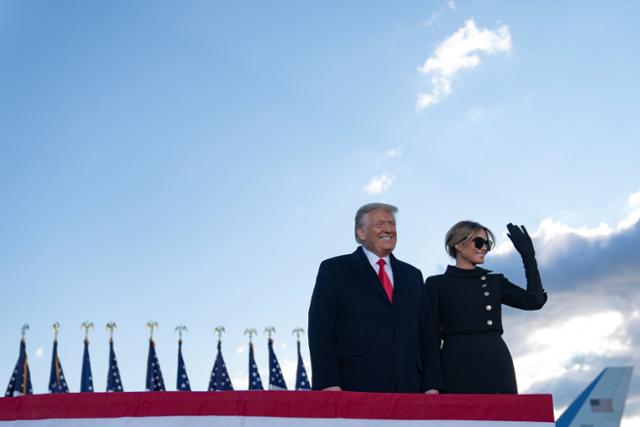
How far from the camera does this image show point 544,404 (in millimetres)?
4051

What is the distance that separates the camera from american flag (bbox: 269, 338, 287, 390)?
33.2 metres

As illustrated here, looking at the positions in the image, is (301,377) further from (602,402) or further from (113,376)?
(602,402)

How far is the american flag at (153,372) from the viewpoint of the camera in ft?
107

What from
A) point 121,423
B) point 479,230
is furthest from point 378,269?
point 121,423

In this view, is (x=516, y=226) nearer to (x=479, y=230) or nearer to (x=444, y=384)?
(x=479, y=230)

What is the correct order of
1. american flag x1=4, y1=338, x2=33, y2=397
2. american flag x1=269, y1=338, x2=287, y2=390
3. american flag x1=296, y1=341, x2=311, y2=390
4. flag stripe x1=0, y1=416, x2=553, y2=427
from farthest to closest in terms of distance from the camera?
american flag x1=296, y1=341, x2=311, y2=390 → american flag x1=269, y1=338, x2=287, y2=390 → american flag x1=4, y1=338, x2=33, y2=397 → flag stripe x1=0, y1=416, x2=553, y2=427

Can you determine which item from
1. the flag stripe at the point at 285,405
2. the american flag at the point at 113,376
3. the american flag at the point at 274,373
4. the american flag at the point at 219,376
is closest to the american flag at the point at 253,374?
the american flag at the point at 274,373

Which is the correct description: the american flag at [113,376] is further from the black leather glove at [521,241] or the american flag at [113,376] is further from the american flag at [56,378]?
the black leather glove at [521,241]

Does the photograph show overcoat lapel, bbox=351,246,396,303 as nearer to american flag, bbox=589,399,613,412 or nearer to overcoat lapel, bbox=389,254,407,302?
overcoat lapel, bbox=389,254,407,302

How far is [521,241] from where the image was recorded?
5.70m

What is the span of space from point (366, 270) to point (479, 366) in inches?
43.6

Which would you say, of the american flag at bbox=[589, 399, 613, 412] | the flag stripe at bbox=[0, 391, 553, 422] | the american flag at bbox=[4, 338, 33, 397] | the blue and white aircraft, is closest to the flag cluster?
the american flag at bbox=[4, 338, 33, 397]

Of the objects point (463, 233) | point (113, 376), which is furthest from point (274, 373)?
point (463, 233)

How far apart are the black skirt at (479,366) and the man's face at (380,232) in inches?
36.8
